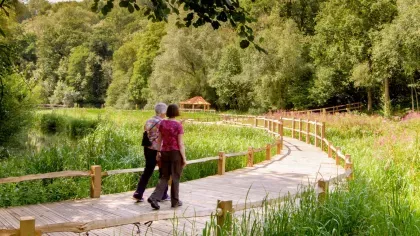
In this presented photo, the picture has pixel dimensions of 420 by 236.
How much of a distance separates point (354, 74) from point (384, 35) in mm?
3855

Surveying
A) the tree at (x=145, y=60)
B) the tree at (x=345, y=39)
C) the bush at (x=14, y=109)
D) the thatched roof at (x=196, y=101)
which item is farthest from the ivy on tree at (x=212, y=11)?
the tree at (x=145, y=60)

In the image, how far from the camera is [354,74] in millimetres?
35188

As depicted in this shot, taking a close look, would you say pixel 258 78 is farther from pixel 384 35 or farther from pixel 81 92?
pixel 81 92

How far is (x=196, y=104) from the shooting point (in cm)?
5100

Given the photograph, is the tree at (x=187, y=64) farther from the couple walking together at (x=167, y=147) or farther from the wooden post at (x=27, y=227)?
the wooden post at (x=27, y=227)

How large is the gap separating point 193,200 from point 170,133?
1.59 meters

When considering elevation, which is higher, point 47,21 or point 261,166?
point 47,21

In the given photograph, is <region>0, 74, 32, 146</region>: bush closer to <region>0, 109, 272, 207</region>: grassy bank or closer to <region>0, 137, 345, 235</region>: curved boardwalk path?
<region>0, 109, 272, 207</region>: grassy bank

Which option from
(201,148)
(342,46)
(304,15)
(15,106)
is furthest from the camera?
(304,15)

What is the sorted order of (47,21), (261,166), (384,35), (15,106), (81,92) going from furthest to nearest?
(47,21) → (81,92) → (384,35) → (15,106) → (261,166)

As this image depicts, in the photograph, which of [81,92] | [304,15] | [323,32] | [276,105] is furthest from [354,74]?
[81,92]

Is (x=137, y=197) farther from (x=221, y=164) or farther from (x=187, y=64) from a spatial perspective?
(x=187, y=64)

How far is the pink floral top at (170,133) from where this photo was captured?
6.26 meters

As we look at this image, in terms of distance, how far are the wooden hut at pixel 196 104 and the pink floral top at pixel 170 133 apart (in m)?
42.2
